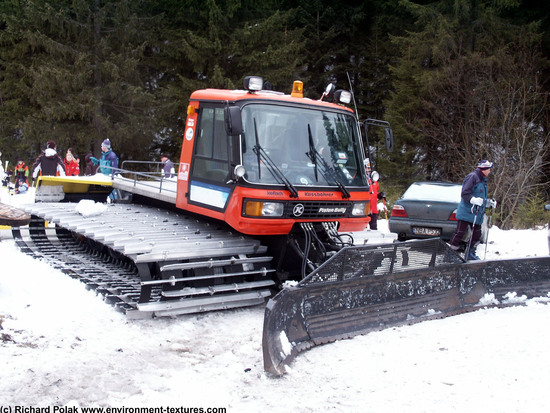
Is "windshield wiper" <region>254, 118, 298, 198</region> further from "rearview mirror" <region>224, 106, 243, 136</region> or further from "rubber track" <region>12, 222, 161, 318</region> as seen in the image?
"rubber track" <region>12, 222, 161, 318</region>

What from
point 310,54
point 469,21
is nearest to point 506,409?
point 469,21

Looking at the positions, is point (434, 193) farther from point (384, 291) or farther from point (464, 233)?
point (384, 291)

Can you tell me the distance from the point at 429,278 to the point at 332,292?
1.43 meters

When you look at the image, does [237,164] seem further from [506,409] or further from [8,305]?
[506,409]

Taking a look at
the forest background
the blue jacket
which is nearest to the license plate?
the blue jacket

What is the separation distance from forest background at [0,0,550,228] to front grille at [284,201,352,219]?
14.3 m

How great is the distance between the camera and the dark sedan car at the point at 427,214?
11.2 m

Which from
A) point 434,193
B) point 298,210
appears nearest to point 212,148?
point 298,210

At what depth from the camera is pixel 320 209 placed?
688 centimetres

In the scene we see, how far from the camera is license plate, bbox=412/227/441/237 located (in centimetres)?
1125

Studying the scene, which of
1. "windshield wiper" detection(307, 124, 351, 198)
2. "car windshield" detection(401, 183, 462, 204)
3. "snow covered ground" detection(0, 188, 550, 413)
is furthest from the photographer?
"car windshield" detection(401, 183, 462, 204)

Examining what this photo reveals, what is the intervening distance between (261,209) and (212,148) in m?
1.19

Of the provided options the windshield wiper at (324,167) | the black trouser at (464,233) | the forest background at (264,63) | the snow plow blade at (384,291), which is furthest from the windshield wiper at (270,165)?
the forest background at (264,63)

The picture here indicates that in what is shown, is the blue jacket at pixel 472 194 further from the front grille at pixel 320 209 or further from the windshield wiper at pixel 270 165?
the windshield wiper at pixel 270 165
